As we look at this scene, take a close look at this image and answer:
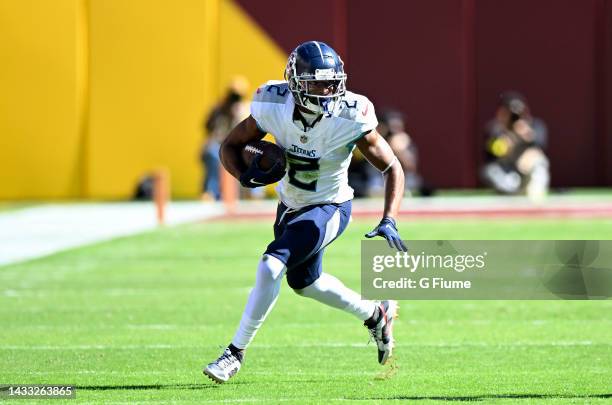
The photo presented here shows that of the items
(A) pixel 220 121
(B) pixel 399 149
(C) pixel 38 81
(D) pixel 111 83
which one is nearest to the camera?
(A) pixel 220 121

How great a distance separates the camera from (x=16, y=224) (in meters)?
18.0

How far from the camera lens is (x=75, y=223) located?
18266 mm

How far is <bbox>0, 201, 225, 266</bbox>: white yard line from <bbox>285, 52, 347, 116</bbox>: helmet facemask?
7052mm

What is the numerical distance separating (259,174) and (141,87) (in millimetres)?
15870

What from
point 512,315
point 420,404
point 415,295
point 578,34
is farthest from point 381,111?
point 420,404

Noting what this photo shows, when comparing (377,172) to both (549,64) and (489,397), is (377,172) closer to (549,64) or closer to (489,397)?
(549,64)

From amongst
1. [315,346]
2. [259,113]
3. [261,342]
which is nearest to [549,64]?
[261,342]

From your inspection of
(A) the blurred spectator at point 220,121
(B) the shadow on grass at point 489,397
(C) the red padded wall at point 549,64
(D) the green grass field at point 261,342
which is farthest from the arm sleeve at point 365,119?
(C) the red padded wall at point 549,64

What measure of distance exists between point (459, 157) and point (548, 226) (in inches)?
253

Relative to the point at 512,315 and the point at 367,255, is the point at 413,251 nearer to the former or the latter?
the point at 367,255

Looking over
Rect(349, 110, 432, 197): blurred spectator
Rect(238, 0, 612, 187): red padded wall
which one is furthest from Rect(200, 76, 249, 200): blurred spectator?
Rect(238, 0, 612, 187): red padded wall

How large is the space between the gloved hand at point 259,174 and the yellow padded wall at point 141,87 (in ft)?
51.3

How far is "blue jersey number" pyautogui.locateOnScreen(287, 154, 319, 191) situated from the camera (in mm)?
7504

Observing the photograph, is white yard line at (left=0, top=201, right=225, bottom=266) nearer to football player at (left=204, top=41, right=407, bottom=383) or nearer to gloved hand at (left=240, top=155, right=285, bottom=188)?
football player at (left=204, top=41, right=407, bottom=383)
